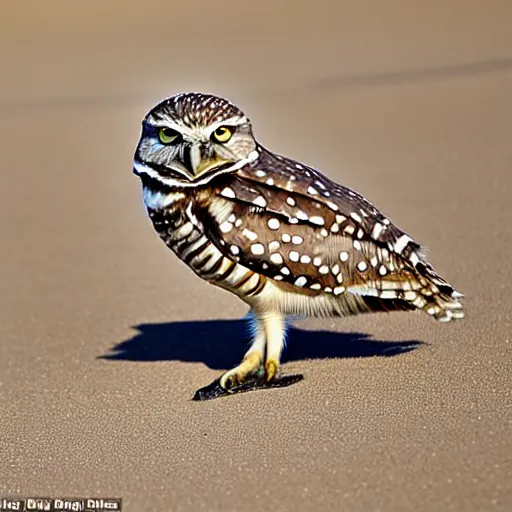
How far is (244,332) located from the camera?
252 inches

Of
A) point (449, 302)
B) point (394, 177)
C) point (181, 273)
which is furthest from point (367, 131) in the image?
point (449, 302)

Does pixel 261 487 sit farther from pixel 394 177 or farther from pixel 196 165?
pixel 394 177

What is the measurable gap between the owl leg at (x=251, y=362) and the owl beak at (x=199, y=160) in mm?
797

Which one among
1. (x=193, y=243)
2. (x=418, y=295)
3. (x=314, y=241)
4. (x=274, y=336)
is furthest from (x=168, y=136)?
(x=418, y=295)

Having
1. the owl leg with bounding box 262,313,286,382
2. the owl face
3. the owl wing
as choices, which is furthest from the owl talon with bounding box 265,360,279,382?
the owl face

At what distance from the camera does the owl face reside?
→ 504 cm

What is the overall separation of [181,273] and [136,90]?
787 cm

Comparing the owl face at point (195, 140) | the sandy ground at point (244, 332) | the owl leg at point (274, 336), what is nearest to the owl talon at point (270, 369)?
the owl leg at point (274, 336)

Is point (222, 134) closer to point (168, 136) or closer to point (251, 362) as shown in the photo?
point (168, 136)

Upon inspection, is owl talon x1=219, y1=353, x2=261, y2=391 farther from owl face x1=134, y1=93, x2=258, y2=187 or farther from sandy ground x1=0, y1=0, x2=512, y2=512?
owl face x1=134, y1=93, x2=258, y2=187

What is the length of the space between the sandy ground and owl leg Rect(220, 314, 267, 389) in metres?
0.18

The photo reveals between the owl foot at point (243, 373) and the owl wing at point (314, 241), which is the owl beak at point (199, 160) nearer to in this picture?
the owl wing at point (314, 241)

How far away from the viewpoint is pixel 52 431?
5.05 meters

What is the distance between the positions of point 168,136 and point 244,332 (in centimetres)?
162
